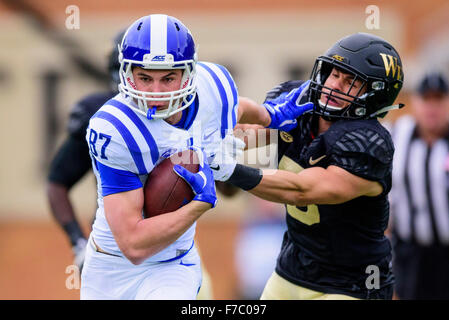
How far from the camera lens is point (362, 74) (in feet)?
10.7

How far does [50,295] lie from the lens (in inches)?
335

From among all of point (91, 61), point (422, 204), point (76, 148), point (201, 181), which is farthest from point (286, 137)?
point (91, 61)

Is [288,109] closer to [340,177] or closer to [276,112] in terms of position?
[276,112]

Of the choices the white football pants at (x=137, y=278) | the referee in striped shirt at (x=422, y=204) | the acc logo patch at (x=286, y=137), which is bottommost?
the referee in striped shirt at (x=422, y=204)

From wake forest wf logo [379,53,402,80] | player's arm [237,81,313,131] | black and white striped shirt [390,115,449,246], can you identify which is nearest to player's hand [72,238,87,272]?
player's arm [237,81,313,131]

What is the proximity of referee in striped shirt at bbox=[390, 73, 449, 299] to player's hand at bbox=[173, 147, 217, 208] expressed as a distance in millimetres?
2673

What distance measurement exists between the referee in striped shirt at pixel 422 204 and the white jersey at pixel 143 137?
2.39 metres

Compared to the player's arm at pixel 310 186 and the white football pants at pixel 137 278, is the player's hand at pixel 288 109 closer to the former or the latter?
the player's arm at pixel 310 186

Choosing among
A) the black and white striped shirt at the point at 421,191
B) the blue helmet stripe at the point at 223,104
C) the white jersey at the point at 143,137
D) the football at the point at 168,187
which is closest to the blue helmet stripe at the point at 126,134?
the white jersey at the point at 143,137

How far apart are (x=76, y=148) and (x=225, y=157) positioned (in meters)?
1.32

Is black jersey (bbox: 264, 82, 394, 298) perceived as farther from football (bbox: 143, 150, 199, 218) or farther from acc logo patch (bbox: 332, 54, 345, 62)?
football (bbox: 143, 150, 199, 218)

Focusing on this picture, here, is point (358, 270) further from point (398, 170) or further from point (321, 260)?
point (398, 170)

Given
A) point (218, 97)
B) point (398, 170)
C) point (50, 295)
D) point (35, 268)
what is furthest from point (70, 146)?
point (35, 268)

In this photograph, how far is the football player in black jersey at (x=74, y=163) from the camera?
3959 millimetres
